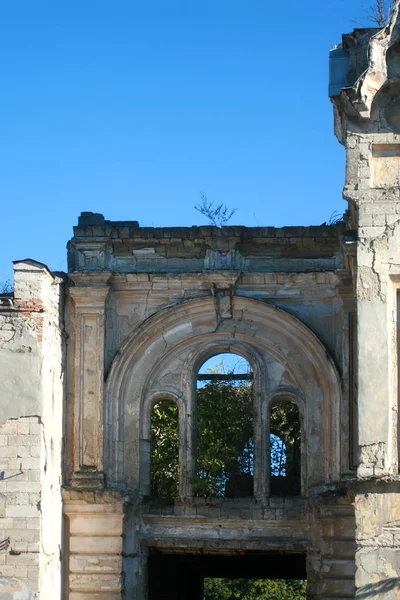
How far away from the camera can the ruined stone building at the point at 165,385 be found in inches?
724

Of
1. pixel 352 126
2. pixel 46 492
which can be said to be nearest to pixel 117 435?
pixel 46 492

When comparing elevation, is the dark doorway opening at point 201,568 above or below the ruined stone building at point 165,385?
below

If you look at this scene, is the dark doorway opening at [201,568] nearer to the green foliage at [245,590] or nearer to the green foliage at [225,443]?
the green foliage at [225,443]

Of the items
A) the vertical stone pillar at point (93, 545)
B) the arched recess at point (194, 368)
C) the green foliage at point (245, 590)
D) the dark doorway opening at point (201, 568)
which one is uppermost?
the arched recess at point (194, 368)

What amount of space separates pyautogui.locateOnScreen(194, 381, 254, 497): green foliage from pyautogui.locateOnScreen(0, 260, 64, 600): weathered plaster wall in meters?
4.91

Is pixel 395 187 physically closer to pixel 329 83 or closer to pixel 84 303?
pixel 329 83

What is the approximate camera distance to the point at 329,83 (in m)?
18.3

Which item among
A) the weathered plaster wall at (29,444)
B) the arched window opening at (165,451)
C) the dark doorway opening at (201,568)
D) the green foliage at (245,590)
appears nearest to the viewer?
the weathered plaster wall at (29,444)

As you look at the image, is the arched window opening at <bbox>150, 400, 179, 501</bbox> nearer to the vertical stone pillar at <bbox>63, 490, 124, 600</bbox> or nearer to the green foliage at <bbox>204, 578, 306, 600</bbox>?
the vertical stone pillar at <bbox>63, 490, 124, 600</bbox>

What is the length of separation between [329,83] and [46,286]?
16.2 feet

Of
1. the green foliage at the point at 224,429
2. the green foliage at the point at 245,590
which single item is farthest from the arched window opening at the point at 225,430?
the green foliage at the point at 245,590

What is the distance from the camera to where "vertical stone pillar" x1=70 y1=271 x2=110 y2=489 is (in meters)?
19.7

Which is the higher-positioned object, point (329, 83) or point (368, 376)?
point (329, 83)

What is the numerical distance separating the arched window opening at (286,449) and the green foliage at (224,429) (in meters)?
0.52
